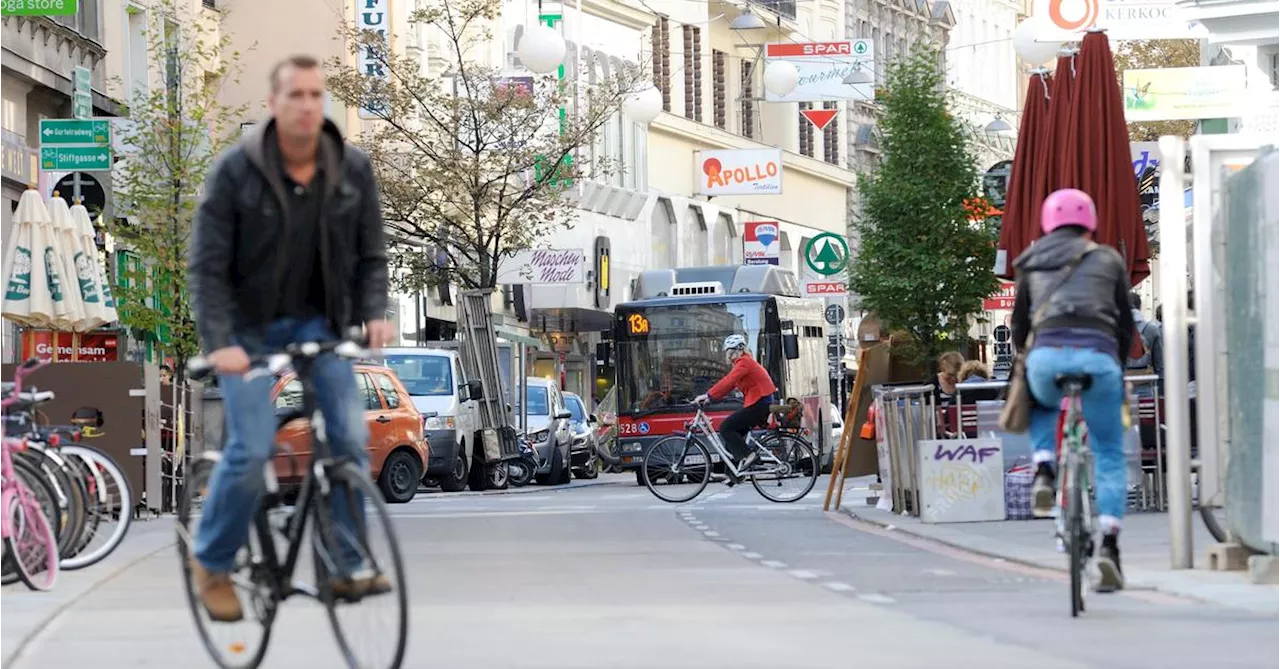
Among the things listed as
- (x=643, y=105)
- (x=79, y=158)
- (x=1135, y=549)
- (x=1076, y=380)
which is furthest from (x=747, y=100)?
(x=1076, y=380)

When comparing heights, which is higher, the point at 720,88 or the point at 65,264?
the point at 720,88

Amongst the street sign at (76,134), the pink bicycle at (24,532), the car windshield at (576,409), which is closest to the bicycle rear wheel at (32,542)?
the pink bicycle at (24,532)

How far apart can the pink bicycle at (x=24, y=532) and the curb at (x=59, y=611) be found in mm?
227

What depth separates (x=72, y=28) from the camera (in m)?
38.7

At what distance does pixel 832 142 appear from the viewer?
286ft

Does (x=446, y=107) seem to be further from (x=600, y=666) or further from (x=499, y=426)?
(x=600, y=666)

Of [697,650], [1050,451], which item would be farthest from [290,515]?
[1050,451]

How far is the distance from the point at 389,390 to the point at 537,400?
16.4 metres

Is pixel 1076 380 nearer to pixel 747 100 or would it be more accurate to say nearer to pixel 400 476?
pixel 400 476

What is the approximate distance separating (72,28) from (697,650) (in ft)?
98.4

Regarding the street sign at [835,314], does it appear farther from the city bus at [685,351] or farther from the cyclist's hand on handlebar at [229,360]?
the cyclist's hand on handlebar at [229,360]

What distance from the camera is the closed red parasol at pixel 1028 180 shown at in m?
20.8

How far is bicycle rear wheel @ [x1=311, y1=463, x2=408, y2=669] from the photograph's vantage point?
8.11 meters

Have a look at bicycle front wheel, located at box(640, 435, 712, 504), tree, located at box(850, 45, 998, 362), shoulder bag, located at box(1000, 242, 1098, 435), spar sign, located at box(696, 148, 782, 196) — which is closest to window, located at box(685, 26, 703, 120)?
spar sign, located at box(696, 148, 782, 196)
